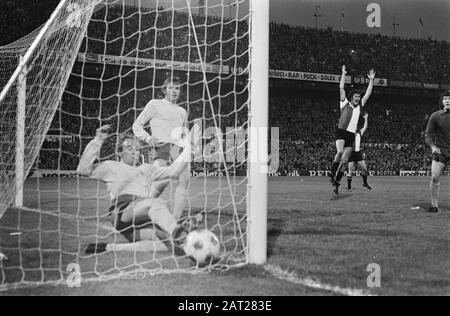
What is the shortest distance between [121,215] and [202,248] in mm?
1137

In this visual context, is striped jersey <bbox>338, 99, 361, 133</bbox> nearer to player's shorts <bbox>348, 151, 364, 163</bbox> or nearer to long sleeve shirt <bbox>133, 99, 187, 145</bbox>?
player's shorts <bbox>348, 151, 364, 163</bbox>

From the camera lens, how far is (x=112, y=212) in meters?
4.93

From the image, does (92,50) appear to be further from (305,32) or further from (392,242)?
(392,242)

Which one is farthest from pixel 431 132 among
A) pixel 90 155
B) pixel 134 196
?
pixel 90 155

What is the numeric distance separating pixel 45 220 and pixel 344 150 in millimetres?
6552

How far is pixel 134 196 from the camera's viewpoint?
16.3 ft

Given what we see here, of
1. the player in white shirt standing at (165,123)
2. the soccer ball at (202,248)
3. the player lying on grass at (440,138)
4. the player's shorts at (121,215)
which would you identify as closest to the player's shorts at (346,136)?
the player lying on grass at (440,138)

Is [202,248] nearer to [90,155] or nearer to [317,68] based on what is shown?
[90,155]

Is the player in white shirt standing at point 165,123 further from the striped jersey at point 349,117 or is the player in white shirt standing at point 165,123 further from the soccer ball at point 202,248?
the striped jersey at point 349,117

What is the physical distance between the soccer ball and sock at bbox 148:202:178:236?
A: 0.35 meters

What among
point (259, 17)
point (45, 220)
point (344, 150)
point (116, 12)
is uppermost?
point (116, 12)

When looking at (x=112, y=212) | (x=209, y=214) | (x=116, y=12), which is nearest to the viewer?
(x=112, y=212)
